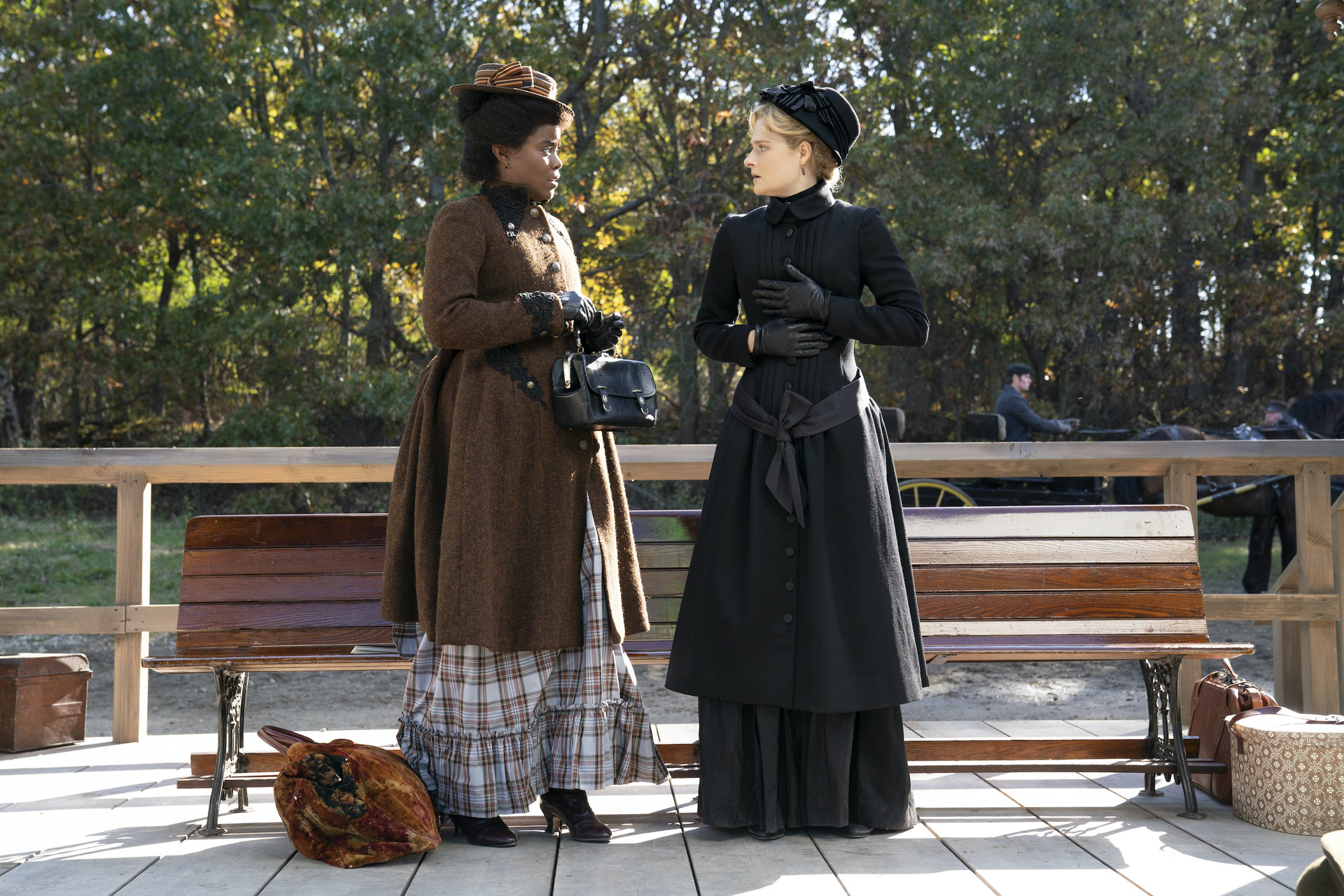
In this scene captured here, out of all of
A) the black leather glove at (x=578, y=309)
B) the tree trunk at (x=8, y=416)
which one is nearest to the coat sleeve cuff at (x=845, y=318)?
the black leather glove at (x=578, y=309)

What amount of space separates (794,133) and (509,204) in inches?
27.2

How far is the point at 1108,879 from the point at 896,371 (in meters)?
12.7

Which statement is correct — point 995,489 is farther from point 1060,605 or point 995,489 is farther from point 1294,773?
point 1294,773

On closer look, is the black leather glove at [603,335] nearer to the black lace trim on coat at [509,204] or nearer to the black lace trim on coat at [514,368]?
the black lace trim on coat at [514,368]

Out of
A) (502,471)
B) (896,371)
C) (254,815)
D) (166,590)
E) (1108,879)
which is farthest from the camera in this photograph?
(896,371)

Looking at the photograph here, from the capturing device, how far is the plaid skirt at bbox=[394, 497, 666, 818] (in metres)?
2.62

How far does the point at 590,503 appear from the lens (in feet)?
8.92

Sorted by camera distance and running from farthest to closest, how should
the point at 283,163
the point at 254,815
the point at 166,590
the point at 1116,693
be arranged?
the point at 283,163 < the point at 166,590 < the point at 1116,693 < the point at 254,815

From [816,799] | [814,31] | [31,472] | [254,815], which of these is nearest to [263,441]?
[814,31]

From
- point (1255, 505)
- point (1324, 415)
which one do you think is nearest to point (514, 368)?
point (1255, 505)

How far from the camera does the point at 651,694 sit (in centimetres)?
611

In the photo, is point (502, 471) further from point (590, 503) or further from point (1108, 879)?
point (1108, 879)

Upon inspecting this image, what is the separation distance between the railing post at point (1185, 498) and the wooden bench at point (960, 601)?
2.33 ft

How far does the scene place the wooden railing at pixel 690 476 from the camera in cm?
373
